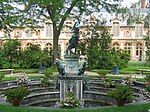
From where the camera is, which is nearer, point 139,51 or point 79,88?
point 79,88

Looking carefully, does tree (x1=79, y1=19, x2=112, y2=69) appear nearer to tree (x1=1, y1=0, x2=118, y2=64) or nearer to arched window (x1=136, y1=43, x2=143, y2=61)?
tree (x1=1, y1=0, x2=118, y2=64)

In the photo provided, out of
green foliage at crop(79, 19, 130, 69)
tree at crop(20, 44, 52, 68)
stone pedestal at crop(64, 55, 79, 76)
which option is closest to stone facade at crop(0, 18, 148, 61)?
green foliage at crop(79, 19, 130, 69)

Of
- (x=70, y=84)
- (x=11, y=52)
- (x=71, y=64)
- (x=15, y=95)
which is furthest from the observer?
(x=11, y=52)

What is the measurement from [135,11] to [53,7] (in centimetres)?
2778

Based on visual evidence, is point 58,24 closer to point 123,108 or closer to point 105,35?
point 105,35

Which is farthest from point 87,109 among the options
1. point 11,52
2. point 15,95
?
point 11,52

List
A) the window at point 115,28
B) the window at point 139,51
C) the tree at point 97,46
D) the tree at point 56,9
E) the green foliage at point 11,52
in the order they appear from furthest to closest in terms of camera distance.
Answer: the window at point 115,28 → the window at point 139,51 → the green foliage at point 11,52 → the tree at point 97,46 → the tree at point 56,9

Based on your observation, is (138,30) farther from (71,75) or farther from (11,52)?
(71,75)

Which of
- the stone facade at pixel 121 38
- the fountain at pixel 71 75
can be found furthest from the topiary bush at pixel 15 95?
the stone facade at pixel 121 38

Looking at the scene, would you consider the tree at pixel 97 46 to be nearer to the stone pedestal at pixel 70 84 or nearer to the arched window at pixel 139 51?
the arched window at pixel 139 51

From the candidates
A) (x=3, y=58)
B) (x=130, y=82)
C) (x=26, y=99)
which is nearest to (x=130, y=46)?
(x=3, y=58)

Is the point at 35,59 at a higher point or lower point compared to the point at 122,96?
higher

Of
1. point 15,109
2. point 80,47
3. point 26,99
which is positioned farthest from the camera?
point 80,47

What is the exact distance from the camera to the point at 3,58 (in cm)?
3625
